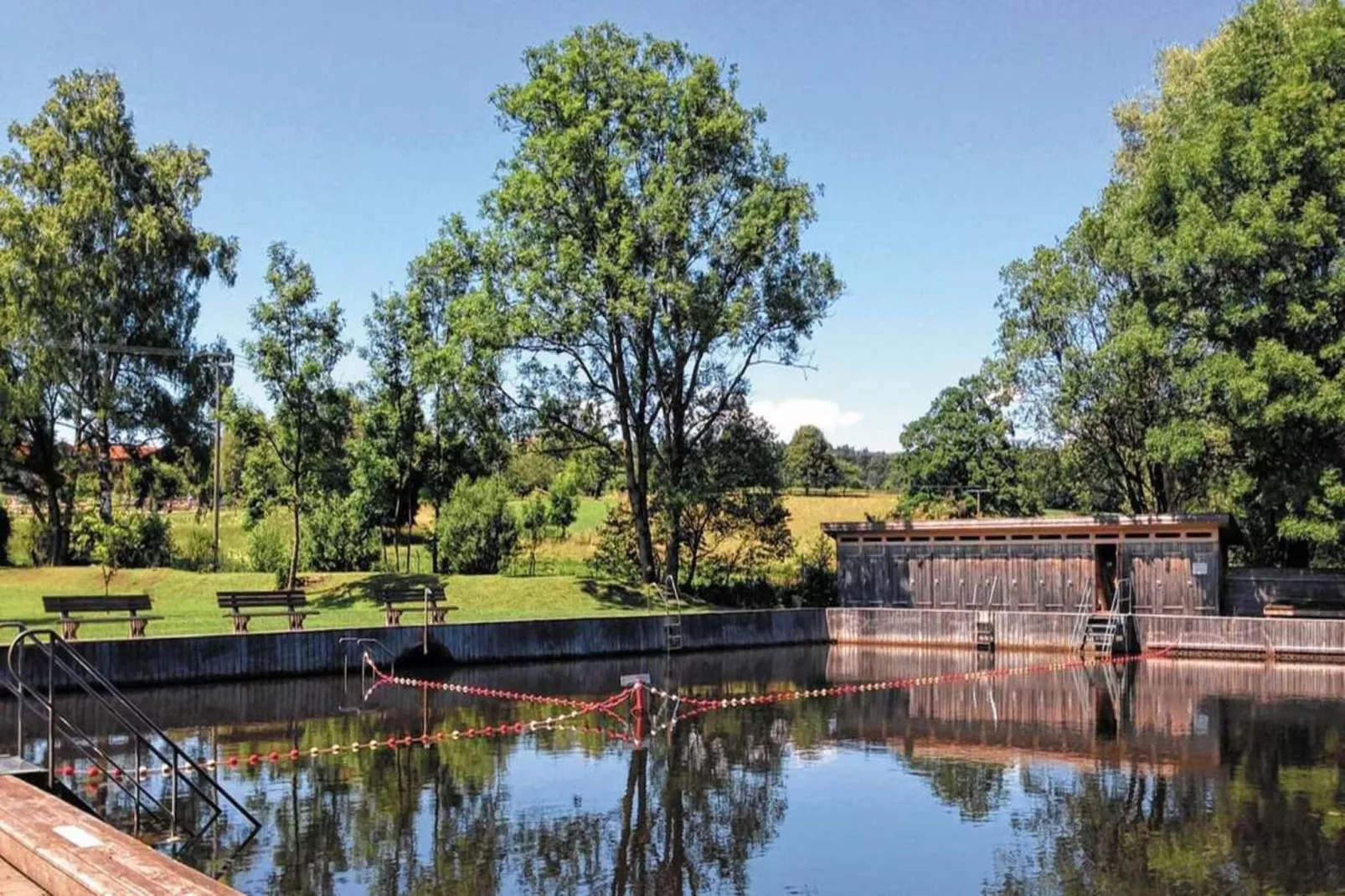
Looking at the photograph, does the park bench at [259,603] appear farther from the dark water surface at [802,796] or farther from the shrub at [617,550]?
the shrub at [617,550]

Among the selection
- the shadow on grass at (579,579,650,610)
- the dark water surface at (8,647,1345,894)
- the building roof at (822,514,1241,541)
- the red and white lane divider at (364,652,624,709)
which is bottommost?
the red and white lane divider at (364,652,624,709)

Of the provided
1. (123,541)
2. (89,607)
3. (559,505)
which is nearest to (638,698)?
(89,607)

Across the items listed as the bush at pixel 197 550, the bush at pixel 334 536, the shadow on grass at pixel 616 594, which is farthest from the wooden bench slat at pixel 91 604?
the bush at pixel 197 550

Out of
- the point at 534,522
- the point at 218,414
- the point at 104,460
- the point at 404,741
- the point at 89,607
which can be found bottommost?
the point at 404,741

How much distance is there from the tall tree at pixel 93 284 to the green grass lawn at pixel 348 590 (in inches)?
146

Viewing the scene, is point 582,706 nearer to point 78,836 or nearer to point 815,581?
point 78,836

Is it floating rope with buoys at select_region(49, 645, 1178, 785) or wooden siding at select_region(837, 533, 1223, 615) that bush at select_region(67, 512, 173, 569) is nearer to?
floating rope with buoys at select_region(49, 645, 1178, 785)

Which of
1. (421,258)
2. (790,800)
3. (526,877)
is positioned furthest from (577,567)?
(526,877)

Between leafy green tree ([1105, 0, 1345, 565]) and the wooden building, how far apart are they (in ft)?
8.32

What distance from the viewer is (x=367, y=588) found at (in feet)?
125

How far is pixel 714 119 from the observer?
39.2 m

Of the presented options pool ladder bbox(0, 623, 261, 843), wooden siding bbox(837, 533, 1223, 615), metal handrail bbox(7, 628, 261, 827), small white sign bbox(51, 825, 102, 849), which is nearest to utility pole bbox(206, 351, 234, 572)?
wooden siding bbox(837, 533, 1223, 615)

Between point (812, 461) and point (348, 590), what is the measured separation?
239ft

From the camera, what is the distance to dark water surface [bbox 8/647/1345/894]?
11797 mm
